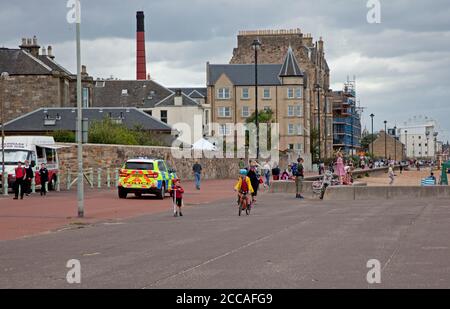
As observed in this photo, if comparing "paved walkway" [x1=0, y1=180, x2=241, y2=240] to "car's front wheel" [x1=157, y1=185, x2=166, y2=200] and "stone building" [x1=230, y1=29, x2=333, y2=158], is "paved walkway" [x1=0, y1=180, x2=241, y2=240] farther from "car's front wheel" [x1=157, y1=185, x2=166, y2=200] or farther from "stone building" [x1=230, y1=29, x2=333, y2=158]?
"stone building" [x1=230, y1=29, x2=333, y2=158]

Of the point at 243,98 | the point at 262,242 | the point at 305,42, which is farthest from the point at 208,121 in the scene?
the point at 262,242

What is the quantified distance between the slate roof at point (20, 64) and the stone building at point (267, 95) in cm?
3511

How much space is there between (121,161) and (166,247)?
3509 centimetres

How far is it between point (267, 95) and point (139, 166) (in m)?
75.5

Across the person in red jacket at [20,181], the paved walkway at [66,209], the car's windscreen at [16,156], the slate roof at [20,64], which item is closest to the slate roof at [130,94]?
the slate roof at [20,64]

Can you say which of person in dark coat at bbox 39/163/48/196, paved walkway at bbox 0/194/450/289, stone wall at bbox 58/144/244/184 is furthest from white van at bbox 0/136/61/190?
paved walkway at bbox 0/194/450/289

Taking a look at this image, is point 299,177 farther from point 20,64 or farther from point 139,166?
point 20,64

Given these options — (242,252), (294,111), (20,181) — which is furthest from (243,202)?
(294,111)

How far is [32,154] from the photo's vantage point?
4147 cm

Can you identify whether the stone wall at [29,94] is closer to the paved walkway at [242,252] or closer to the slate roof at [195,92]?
the slate roof at [195,92]

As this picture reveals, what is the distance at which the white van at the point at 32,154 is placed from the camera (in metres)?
40.1

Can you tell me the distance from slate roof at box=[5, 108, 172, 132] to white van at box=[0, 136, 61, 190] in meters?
30.4
